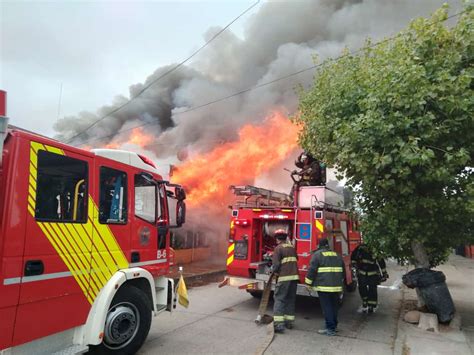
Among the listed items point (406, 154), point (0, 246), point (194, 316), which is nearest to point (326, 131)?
point (406, 154)

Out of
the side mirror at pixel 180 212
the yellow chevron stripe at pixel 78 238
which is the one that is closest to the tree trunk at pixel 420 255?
the side mirror at pixel 180 212

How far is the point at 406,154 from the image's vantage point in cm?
480

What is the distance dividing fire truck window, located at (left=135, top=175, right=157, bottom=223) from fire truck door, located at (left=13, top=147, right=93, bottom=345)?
0.76 meters

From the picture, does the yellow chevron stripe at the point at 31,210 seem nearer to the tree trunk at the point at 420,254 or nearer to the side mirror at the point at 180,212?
the side mirror at the point at 180,212

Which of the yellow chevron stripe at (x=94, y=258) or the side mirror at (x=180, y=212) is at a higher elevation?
the side mirror at (x=180, y=212)

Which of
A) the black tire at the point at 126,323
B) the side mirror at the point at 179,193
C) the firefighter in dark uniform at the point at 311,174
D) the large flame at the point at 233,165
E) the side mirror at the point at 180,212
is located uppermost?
the large flame at the point at 233,165

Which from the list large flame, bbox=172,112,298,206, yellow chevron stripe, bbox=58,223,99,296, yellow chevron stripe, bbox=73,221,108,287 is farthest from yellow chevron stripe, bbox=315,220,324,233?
large flame, bbox=172,112,298,206

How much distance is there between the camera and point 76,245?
343 cm

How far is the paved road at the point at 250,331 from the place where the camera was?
4.78 metres

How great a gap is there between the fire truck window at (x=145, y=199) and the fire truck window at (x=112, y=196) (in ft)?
0.71

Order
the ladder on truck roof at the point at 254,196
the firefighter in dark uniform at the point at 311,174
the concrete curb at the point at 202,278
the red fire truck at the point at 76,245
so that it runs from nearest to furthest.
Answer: the red fire truck at the point at 76,245, the ladder on truck roof at the point at 254,196, the firefighter in dark uniform at the point at 311,174, the concrete curb at the point at 202,278

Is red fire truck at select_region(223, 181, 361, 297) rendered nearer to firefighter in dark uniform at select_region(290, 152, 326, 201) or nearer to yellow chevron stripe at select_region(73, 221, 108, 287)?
firefighter in dark uniform at select_region(290, 152, 326, 201)

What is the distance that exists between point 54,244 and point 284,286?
362 centimetres

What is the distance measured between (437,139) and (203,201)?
350 inches
